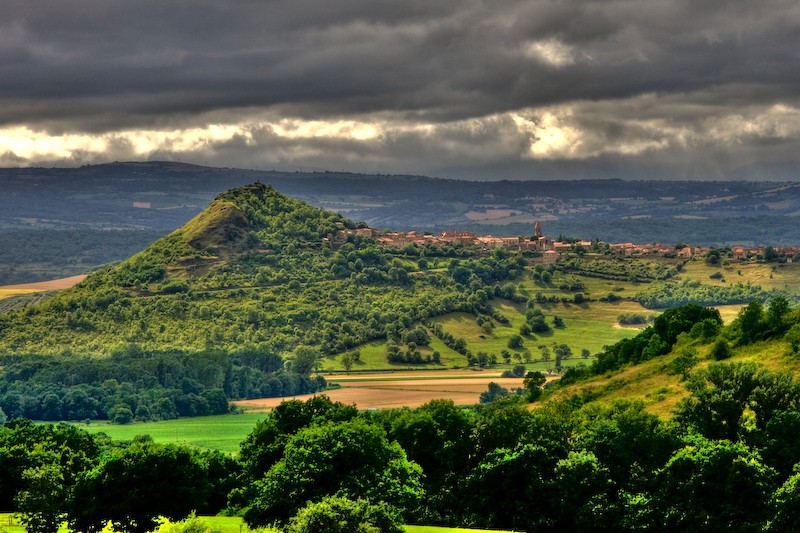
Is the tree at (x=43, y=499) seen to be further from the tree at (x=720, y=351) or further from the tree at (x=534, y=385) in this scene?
the tree at (x=534, y=385)

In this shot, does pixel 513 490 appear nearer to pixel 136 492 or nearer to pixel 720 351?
pixel 136 492

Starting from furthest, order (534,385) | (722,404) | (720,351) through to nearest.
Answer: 1. (534,385)
2. (720,351)
3. (722,404)

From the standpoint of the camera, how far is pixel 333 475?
8188 cm

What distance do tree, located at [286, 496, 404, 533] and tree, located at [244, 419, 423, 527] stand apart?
17.7 ft

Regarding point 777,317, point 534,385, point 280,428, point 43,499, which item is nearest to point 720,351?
point 777,317

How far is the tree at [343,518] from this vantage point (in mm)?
70562

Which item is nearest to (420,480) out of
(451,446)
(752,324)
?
(451,446)

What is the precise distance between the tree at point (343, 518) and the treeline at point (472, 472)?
0.13 meters

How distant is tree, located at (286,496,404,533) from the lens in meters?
70.6

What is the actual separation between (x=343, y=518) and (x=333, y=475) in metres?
10.8

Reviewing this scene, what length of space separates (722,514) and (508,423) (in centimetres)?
2235

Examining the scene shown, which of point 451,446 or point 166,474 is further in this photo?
point 451,446

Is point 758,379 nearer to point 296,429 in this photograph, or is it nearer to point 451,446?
point 451,446

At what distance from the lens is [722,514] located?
81688 millimetres
